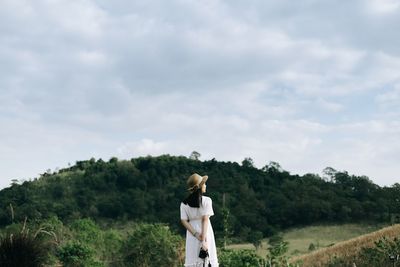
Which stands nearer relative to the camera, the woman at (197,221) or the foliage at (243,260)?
the woman at (197,221)

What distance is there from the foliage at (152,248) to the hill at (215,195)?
70.7ft

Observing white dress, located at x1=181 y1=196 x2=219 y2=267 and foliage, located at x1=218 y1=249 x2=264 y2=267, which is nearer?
white dress, located at x1=181 y1=196 x2=219 y2=267

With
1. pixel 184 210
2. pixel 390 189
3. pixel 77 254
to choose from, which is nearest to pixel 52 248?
pixel 77 254

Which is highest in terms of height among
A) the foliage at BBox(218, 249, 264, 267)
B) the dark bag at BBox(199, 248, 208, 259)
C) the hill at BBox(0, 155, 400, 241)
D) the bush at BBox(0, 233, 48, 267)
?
the hill at BBox(0, 155, 400, 241)

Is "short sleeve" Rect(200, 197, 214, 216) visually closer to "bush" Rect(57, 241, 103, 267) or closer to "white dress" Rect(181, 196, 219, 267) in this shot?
"white dress" Rect(181, 196, 219, 267)

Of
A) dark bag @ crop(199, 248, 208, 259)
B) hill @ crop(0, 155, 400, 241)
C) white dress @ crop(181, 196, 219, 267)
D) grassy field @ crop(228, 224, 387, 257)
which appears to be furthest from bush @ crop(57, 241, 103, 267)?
grassy field @ crop(228, 224, 387, 257)

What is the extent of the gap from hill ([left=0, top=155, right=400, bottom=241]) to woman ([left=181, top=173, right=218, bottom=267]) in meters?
→ 31.7

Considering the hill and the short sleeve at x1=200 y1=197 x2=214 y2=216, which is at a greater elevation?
the hill

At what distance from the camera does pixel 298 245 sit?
40.3 meters

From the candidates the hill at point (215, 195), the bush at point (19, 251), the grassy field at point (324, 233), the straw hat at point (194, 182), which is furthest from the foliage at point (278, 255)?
the grassy field at point (324, 233)

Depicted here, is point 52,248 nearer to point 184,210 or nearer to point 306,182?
point 184,210

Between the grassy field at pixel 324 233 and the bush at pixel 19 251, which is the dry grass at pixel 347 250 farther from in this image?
the grassy field at pixel 324 233

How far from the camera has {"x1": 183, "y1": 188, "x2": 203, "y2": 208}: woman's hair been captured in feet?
24.9

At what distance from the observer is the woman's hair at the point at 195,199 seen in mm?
7602
